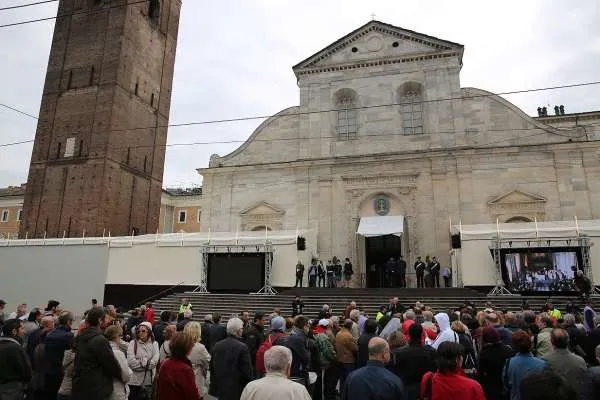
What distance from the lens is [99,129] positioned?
2975cm

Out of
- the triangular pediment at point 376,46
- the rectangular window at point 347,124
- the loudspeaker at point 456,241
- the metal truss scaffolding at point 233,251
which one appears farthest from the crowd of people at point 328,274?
the triangular pediment at point 376,46

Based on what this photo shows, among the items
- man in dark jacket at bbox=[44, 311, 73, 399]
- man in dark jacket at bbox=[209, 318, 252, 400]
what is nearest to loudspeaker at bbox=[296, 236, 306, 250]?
man in dark jacket at bbox=[44, 311, 73, 399]

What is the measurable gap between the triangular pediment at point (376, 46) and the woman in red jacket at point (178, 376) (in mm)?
24166

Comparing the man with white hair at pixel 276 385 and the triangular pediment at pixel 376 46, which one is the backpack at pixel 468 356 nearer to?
the man with white hair at pixel 276 385

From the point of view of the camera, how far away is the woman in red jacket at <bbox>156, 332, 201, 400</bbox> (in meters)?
4.25

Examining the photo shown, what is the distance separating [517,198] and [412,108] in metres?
7.51

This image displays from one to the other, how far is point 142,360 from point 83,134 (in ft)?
92.9

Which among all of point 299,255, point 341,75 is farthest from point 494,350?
point 341,75

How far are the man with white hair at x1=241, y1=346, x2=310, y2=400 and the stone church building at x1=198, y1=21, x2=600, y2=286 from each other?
18.0 m

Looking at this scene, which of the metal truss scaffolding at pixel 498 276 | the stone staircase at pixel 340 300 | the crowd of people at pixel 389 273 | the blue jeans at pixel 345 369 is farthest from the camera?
the crowd of people at pixel 389 273

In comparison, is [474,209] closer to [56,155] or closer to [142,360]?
[142,360]

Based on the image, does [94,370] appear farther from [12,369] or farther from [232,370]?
[232,370]

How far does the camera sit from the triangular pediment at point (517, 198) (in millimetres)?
21828

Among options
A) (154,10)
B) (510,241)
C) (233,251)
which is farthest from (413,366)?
(154,10)
